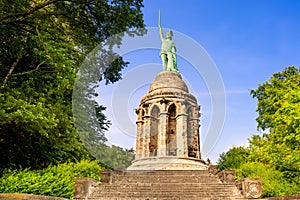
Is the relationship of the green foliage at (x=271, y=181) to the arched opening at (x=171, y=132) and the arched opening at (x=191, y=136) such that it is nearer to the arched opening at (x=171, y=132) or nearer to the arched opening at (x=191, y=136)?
the arched opening at (x=191, y=136)

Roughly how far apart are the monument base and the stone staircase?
4766mm

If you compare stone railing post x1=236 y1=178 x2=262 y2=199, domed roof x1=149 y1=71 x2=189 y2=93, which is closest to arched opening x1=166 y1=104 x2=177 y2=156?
domed roof x1=149 y1=71 x2=189 y2=93

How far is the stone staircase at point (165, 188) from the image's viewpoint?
1005 centimetres

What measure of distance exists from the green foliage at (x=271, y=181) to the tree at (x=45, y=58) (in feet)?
21.4

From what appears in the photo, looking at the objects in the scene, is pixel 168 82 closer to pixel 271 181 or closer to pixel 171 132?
pixel 171 132

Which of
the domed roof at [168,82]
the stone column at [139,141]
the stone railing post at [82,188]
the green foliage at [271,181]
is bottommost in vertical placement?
the stone railing post at [82,188]

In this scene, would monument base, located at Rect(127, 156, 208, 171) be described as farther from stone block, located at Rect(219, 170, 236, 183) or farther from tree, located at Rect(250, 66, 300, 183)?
stone block, located at Rect(219, 170, 236, 183)

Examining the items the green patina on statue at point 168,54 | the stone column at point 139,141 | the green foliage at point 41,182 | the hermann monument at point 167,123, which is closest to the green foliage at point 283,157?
the hermann monument at point 167,123

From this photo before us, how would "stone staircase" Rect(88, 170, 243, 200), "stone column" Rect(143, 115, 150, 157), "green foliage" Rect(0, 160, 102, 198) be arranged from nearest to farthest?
1. "green foliage" Rect(0, 160, 102, 198)
2. "stone staircase" Rect(88, 170, 243, 200)
3. "stone column" Rect(143, 115, 150, 157)

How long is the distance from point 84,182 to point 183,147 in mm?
11534

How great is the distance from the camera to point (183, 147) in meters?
20.2

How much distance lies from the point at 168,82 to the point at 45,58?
14880 mm

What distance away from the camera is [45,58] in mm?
8898

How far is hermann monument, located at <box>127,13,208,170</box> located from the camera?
20592mm
